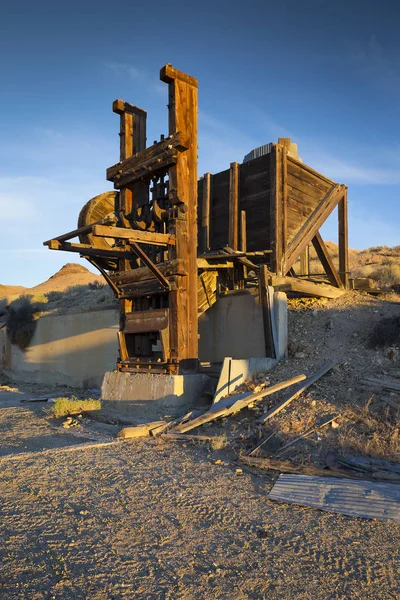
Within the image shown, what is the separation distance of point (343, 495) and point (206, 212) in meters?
10.9

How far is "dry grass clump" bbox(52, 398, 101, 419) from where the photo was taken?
9.89 meters

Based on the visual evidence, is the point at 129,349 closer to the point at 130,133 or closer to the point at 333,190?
the point at 130,133

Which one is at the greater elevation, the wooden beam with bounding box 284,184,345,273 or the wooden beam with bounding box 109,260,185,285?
the wooden beam with bounding box 284,184,345,273

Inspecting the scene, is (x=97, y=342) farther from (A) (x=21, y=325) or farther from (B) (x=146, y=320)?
(B) (x=146, y=320)

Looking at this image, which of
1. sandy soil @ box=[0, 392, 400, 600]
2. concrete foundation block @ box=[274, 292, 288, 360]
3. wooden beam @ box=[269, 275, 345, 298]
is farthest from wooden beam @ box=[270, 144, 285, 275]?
sandy soil @ box=[0, 392, 400, 600]

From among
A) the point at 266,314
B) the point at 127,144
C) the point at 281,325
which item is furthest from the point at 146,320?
the point at 127,144

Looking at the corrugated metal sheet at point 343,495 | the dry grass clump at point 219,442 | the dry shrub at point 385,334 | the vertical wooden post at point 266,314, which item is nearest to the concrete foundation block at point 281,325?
the vertical wooden post at point 266,314

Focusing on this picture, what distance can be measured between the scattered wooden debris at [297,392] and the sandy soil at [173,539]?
1414 mm

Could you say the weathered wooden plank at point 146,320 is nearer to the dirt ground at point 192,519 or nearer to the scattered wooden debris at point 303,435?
the dirt ground at point 192,519

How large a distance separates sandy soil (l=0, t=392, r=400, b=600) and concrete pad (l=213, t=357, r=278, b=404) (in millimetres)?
2732

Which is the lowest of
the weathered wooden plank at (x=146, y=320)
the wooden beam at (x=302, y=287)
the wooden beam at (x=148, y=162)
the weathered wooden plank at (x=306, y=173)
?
the weathered wooden plank at (x=146, y=320)

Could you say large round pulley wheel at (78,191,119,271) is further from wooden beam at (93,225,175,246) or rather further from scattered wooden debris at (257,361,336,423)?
scattered wooden debris at (257,361,336,423)

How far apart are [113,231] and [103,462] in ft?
13.3

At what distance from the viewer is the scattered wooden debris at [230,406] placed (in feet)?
24.9
